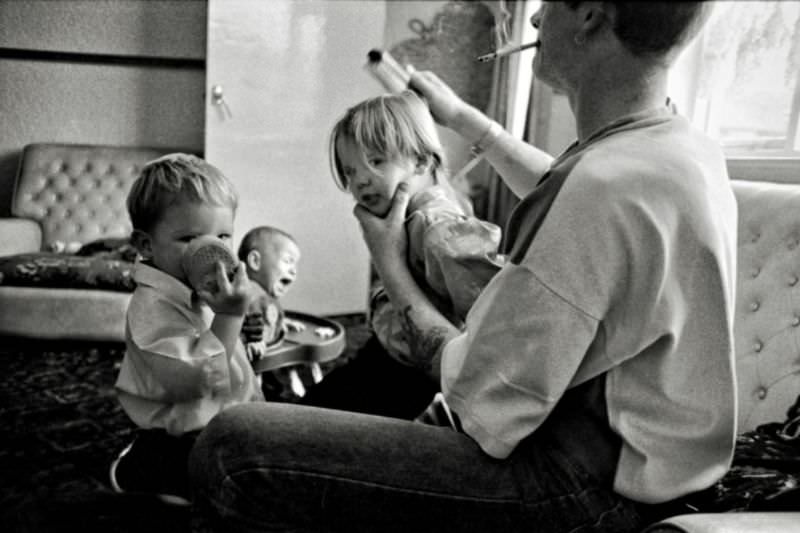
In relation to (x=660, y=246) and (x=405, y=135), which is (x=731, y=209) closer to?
(x=660, y=246)

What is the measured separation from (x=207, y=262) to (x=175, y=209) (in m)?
0.14

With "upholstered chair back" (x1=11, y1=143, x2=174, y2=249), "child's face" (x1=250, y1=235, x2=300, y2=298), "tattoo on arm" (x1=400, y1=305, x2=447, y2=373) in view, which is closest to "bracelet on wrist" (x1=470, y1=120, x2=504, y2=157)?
"tattoo on arm" (x1=400, y1=305, x2=447, y2=373)

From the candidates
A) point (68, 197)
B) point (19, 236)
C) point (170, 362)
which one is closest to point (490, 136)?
point (170, 362)

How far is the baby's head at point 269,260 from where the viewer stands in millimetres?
2166

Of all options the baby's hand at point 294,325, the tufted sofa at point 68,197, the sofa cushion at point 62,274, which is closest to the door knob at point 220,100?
the tufted sofa at point 68,197

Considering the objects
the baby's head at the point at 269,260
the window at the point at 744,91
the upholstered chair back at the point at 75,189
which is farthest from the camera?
the upholstered chair back at the point at 75,189

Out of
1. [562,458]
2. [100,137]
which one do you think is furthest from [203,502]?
[100,137]

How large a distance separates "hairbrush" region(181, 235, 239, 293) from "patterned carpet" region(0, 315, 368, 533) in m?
0.31

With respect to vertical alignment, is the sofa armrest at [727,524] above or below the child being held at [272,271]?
above

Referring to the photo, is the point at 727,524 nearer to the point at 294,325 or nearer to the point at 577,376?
the point at 577,376

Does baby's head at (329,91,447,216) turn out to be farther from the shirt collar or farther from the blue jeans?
the blue jeans

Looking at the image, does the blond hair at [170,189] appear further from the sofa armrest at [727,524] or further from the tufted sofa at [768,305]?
the tufted sofa at [768,305]

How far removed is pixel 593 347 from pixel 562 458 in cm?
13

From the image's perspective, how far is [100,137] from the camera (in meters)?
4.01
